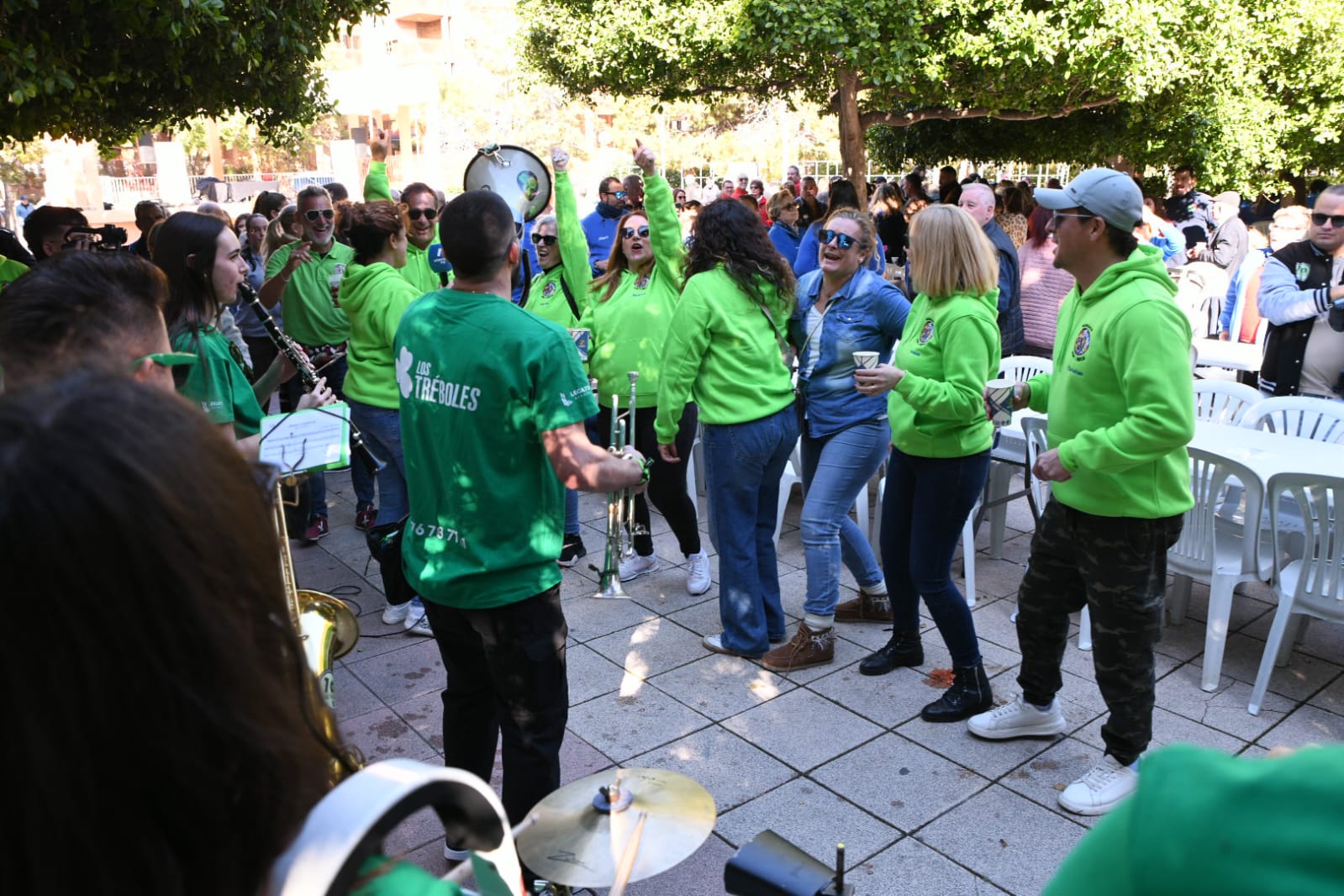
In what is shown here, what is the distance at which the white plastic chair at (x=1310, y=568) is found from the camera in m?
4.00

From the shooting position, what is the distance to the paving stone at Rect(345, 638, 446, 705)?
4.56 metres

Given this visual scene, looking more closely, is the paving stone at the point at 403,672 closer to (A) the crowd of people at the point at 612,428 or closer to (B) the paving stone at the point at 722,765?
(A) the crowd of people at the point at 612,428

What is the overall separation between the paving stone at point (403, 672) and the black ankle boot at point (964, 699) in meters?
2.17

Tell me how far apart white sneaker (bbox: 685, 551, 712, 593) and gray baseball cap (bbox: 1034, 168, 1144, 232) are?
2918 mm

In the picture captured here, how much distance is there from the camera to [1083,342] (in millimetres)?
3320

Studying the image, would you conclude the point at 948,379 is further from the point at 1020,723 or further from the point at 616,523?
the point at 616,523

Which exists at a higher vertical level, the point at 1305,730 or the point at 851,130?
the point at 851,130

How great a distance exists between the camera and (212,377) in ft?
10.7

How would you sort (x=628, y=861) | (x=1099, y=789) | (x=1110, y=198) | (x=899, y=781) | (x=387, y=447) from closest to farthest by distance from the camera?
(x=628, y=861)
(x=1110, y=198)
(x=1099, y=789)
(x=899, y=781)
(x=387, y=447)

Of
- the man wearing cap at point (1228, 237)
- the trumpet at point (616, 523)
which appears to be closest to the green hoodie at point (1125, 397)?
the trumpet at point (616, 523)

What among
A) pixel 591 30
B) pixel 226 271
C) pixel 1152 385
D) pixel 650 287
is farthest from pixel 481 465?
pixel 591 30

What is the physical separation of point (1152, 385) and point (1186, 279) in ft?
26.5

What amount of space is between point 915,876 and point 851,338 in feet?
7.31

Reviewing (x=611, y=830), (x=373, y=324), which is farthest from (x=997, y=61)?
(x=611, y=830)
